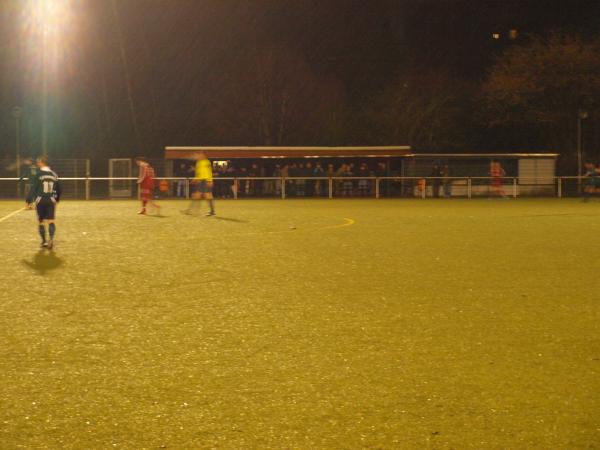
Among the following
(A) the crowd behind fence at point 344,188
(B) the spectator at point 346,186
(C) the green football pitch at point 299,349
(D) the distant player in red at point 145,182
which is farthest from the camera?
(B) the spectator at point 346,186

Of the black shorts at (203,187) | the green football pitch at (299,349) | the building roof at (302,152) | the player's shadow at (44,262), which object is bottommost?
the green football pitch at (299,349)

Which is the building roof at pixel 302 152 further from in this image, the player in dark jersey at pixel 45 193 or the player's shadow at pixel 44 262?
the player's shadow at pixel 44 262

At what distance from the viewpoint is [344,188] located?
1474 inches

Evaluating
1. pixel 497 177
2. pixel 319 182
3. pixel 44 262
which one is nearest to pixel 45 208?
pixel 44 262

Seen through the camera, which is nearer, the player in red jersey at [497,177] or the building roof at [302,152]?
the player in red jersey at [497,177]

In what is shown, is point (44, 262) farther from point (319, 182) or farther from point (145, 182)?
point (319, 182)

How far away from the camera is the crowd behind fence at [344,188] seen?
120 feet

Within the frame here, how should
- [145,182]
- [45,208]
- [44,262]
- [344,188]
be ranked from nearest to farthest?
[44,262]
[45,208]
[145,182]
[344,188]

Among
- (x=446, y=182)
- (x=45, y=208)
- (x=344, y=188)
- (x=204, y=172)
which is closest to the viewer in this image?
(x=45, y=208)

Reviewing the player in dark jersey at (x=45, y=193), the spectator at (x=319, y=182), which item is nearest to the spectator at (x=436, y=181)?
the spectator at (x=319, y=182)

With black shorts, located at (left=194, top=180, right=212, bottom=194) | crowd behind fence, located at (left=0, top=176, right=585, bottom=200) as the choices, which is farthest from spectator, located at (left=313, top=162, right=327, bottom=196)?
black shorts, located at (left=194, top=180, right=212, bottom=194)

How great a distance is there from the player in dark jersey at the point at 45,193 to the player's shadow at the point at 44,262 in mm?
823

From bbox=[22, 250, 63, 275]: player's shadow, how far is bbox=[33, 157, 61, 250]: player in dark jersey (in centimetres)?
82

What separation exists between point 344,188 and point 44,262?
86.8ft
